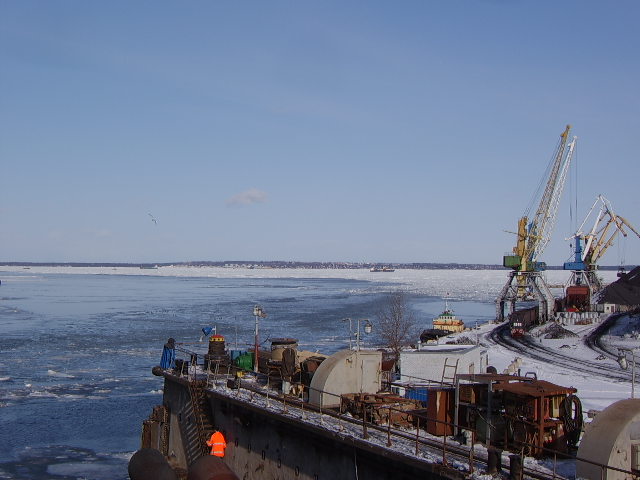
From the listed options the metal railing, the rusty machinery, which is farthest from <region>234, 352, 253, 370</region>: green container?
the rusty machinery

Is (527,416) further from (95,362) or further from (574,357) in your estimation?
(95,362)

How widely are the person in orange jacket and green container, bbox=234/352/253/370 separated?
21.9ft

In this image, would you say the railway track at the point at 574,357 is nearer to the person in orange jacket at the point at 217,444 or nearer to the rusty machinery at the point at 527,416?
the rusty machinery at the point at 527,416

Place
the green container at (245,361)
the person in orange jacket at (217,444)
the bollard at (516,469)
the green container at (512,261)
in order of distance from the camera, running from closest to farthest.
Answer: the bollard at (516,469) < the person in orange jacket at (217,444) < the green container at (245,361) < the green container at (512,261)

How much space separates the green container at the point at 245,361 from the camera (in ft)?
102

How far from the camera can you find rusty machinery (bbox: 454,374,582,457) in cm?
1755

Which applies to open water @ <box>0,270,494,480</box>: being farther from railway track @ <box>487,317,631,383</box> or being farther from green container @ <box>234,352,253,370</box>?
railway track @ <box>487,317,631,383</box>

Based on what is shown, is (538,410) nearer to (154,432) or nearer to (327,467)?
(327,467)

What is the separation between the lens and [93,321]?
81188mm

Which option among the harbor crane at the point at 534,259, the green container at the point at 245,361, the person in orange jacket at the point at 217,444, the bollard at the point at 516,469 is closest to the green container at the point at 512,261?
the harbor crane at the point at 534,259

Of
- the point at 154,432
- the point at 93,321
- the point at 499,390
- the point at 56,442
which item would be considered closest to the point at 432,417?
the point at 499,390

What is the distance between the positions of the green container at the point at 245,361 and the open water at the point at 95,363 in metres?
6.41

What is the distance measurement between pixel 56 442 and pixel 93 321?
169 feet

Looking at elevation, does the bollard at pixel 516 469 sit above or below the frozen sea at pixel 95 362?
above
